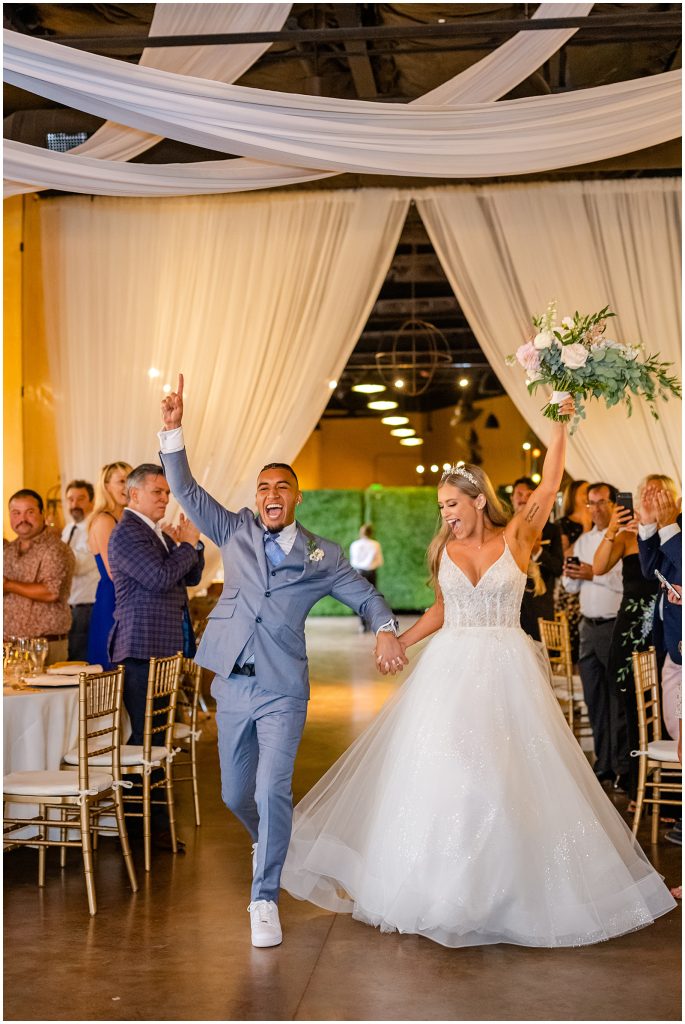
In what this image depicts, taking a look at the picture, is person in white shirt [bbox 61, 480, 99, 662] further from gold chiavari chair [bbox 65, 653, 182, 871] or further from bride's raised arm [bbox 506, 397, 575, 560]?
bride's raised arm [bbox 506, 397, 575, 560]

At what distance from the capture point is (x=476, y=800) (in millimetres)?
3910

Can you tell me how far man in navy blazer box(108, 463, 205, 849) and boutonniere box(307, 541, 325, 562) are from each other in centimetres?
127

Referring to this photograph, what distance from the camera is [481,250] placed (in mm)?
7707

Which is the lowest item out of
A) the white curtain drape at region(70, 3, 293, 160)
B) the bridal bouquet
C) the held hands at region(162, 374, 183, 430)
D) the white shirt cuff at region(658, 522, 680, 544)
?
the white shirt cuff at region(658, 522, 680, 544)

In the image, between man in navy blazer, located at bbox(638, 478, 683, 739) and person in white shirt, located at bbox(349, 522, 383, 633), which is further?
person in white shirt, located at bbox(349, 522, 383, 633)

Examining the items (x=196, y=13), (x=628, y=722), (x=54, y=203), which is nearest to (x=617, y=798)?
(x=628, y=722)

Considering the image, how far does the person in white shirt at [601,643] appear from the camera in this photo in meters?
6.45

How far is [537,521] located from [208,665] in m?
1.38

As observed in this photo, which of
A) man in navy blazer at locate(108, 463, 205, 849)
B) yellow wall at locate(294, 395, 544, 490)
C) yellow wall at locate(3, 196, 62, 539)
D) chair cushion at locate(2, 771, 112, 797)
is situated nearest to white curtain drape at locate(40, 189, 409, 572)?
yellow wall at locate(3, 196, 62, 539)

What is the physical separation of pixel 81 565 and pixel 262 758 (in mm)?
3579

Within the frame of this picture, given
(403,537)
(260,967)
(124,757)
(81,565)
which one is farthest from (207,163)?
(403,537)

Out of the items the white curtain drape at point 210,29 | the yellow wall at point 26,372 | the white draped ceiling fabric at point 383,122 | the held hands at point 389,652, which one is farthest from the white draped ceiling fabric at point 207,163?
the held hands at point 389,652

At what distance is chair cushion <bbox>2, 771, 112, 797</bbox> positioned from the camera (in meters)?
4.48

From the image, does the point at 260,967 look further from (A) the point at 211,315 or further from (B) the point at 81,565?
(A) the point at 211,315
